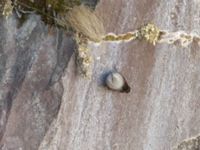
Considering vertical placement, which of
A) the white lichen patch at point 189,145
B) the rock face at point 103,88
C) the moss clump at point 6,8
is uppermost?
the moss clump at point 6,8

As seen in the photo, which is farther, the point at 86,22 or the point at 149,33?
the point at 149,33

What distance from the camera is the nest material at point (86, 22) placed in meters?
2.32

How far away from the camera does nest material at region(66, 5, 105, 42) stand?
2.32 meters

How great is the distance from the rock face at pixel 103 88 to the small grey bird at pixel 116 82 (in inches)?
1.3

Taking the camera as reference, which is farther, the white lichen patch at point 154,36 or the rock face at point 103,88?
the white lichen patch at point 154,36

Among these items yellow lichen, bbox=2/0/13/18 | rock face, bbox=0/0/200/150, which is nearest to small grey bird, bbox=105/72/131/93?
rock face, bbox=0/0/200/150

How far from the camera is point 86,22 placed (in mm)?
2332

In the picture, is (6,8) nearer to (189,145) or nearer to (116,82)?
(116,82)

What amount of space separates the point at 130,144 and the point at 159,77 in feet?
0.85

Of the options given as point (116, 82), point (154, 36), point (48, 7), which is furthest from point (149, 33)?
point (48, 7)

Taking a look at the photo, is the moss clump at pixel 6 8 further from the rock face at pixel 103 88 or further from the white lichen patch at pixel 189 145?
the white lichen patch at pixel 189 145

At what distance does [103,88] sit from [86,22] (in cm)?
25

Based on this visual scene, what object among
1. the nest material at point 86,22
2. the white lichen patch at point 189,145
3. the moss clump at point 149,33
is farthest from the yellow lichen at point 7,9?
the white lichen patch at point 189,145

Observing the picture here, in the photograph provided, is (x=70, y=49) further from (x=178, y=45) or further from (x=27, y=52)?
(x=178, y=45)
